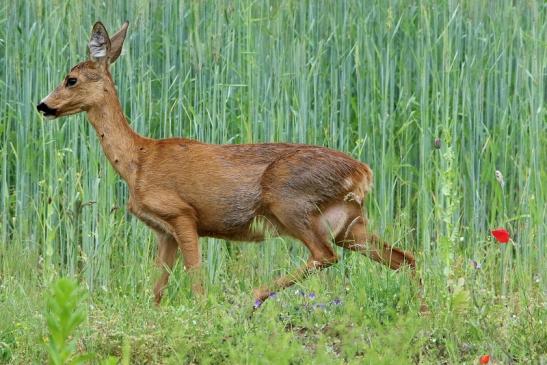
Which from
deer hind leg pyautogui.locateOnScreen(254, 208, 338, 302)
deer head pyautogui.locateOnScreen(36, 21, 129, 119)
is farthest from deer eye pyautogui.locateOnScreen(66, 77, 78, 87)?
deer hind leg pyautogui.locateOnScreen(254, 208, 338, 302)

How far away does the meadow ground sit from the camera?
7.28 m

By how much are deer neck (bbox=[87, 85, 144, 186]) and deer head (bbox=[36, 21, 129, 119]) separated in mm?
49

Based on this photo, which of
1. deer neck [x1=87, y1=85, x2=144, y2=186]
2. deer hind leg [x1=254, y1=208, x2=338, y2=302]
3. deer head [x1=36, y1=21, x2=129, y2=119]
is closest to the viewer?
deer hind leg [x1=254, y1=208, x2=338, y2=302]

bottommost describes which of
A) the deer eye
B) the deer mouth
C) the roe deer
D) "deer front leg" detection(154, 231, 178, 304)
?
"deer front leg" detection(154, 231, 178, 304)

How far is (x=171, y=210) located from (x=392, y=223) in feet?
5.14

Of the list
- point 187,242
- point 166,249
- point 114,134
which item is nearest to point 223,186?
point 187,242

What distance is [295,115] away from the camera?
7.82m

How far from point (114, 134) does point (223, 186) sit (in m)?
0.73

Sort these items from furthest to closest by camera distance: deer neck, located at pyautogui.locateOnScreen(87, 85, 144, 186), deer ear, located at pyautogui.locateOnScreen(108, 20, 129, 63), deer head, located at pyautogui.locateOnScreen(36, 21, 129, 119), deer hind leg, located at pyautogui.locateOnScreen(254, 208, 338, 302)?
deer ear, located at pyautogui.locateOnScreen(108, 20, 129, 63), deer neck, located at pyautogui.locateOnScreen(87, 85, 144, 186), deer head, located at pyautogui.locateOnScreen(36, 21, 129, 119), deer hind leg, located at pyautogui.locateOnScreen(254, 208, 338, 302)

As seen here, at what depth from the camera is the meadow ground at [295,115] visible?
728cm

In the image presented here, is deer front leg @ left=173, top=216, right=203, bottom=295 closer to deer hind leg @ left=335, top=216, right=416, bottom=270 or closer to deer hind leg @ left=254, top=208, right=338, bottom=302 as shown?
deer hind leg @ left=254, top=208, right=338, bottom=302

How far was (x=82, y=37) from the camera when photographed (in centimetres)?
803

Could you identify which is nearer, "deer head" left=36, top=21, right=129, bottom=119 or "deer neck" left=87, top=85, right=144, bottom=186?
"deer head" left=36, top=21, right=129, bottom=119

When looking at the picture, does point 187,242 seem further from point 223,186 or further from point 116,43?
point 116,43
